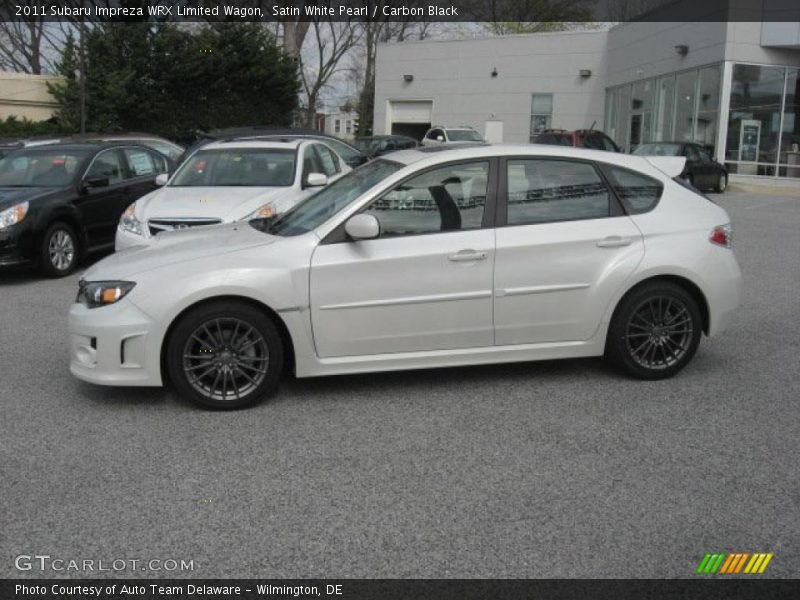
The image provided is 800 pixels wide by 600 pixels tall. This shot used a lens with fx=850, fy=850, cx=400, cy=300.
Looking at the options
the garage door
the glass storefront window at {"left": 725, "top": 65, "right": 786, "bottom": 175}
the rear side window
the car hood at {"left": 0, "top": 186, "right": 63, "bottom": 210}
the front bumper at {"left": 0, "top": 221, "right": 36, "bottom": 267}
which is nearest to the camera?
the rear side window

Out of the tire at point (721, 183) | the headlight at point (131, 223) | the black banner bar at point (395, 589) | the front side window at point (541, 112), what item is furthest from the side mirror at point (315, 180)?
the front side window at point (541, 112)

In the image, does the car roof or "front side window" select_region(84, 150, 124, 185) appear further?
"front side window" select_region(84, 150, 124, 185)

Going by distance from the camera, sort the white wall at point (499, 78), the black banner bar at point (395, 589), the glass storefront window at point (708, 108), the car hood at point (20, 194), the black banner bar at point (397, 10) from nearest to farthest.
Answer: the black banner bar at point (395, 589)
the car hood at point (20, 194)
the black banner bar at point (397, 10)
the glass storefront window at point (708, 108)
the white wall at point (499, 78)

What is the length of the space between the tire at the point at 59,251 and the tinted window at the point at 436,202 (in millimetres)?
6035

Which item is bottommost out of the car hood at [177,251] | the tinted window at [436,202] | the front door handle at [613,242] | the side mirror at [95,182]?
the car hood at [177,251]

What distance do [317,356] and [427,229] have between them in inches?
42.2

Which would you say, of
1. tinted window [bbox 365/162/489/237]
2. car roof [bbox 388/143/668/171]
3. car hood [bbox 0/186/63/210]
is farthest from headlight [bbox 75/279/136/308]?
car hood [bbox 0/186/63/210]

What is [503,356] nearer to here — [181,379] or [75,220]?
[181,379]

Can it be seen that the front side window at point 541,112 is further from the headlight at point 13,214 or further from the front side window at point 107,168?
the headlight at point 13,214

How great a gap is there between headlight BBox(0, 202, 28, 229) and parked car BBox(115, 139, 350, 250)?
124cm

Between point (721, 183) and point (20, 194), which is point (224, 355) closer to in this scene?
point (20, 194)

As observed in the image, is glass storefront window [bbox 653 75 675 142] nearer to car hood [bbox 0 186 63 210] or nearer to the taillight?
car hood [bbox 0 186 63 210]

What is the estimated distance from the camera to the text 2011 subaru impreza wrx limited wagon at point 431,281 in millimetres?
5172

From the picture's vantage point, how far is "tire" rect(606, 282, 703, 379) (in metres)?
5.71
